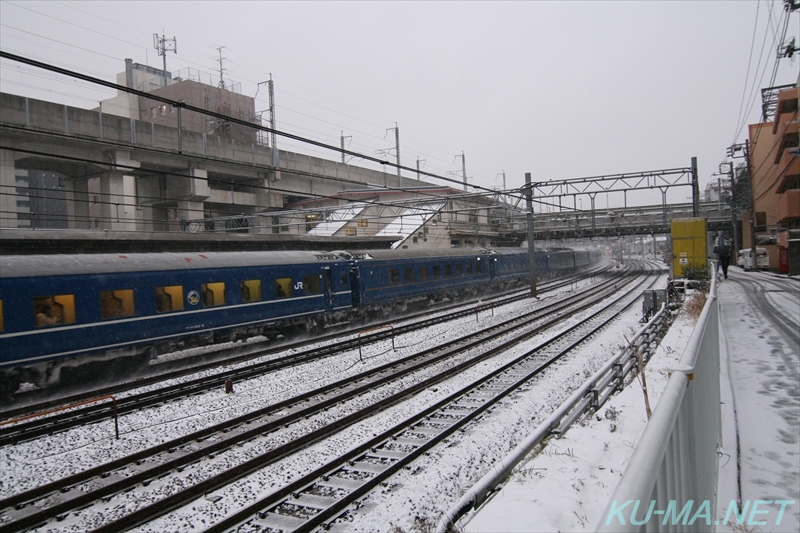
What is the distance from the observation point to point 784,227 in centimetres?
4431

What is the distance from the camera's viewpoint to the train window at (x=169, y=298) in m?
13.5

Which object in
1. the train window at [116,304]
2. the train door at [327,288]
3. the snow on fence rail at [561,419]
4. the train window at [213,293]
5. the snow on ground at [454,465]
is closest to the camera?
the snow on fence rail at [561,419]

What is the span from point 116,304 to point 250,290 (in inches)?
160

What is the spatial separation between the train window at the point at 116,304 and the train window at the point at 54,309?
2.24 feet

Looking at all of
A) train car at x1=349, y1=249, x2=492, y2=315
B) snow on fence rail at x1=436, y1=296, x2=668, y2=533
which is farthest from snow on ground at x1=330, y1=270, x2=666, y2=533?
train car at x1=349, y1=249, x2=492, y2=315

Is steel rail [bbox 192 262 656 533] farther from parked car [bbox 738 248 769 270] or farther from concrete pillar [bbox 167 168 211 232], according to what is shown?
parked car [bbox 738 248 769 270]

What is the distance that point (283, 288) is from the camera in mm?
17188

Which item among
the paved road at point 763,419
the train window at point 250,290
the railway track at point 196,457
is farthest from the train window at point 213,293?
the paved road at point 763,419

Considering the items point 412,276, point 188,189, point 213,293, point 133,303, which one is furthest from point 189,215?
point 133,303

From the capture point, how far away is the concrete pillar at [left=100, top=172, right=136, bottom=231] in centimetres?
2448

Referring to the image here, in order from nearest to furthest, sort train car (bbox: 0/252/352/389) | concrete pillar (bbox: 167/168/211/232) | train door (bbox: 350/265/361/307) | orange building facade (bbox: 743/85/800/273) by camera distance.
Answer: train car (bbox: 0/252/352/389) < train door (bbox: 350/265/361/307) < concrete pillar (bbox: 167/168/211/232) < orange building facade (bbox: 743/85/800/273)

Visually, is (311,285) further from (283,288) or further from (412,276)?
(412,276)

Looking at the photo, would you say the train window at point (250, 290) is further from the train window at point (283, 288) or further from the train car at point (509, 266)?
the train car at point (509, 266)

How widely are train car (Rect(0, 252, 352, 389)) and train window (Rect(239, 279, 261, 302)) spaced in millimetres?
30
